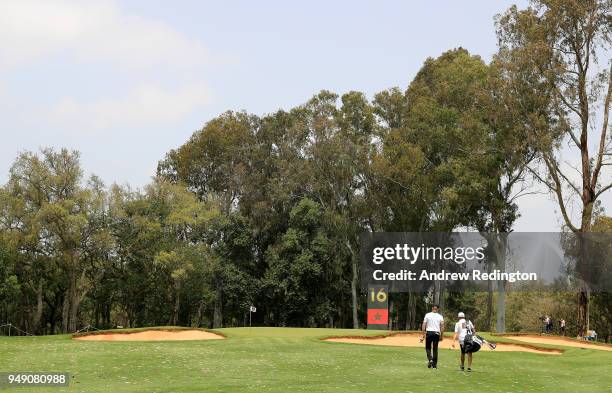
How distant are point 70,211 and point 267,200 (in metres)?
23.5

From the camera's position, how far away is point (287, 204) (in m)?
77.6

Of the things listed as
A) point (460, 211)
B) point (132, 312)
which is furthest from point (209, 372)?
point (132, 312)

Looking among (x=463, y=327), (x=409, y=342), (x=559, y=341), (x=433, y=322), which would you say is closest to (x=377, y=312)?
(x=409, y=342)

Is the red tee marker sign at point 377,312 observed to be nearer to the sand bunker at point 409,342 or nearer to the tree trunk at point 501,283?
the tree trunk at point 501,283

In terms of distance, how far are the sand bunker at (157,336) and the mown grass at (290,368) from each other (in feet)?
15.9

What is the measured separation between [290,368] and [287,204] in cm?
5402

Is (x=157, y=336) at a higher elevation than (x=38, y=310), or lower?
higher

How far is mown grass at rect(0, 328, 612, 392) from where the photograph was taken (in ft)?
64.1

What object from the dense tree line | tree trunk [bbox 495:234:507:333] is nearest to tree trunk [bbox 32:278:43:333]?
the dense tree line

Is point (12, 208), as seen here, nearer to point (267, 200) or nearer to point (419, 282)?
point (267, 200)

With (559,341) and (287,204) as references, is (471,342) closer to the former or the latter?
(559,341)

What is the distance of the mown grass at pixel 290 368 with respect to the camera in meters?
19.5

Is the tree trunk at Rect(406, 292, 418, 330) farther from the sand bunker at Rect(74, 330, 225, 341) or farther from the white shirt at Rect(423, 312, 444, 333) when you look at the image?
the white shirt at Rect(423, 312, 444, 333)

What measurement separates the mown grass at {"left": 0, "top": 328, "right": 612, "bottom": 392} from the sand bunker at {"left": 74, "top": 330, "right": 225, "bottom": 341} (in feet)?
15.9
